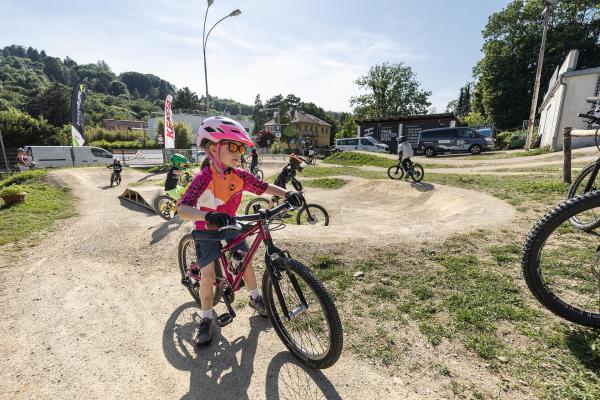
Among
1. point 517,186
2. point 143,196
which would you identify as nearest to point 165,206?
point 143,196

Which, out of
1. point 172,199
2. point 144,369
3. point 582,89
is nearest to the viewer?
point 144,369

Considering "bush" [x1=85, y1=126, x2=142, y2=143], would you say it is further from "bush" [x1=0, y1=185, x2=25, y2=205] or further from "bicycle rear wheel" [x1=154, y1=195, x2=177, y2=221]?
"bicycle rear wheel" [x1=154, y1=195, x2=177, y2=221]

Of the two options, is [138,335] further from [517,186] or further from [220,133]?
[517,186]

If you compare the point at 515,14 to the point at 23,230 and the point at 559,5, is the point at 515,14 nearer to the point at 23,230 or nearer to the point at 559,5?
the point at 559,5

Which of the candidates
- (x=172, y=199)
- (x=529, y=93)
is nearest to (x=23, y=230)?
(x=172, y=199)

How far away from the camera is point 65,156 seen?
23.8 meters

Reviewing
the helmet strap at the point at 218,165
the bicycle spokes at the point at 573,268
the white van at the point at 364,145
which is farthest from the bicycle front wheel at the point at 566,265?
the white van at the point at 364,145

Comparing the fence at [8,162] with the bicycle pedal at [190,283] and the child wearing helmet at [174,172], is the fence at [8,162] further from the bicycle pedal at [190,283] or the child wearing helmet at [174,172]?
the bicycle pedal at [190,283]

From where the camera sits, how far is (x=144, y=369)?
9.17 feet

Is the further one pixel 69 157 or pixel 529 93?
pixel 529 93

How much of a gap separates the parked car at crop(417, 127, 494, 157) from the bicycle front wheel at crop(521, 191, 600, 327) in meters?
22.4

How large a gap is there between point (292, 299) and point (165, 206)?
7.41m

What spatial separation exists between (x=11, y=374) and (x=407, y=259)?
4.76m

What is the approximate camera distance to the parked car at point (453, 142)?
23828mm
